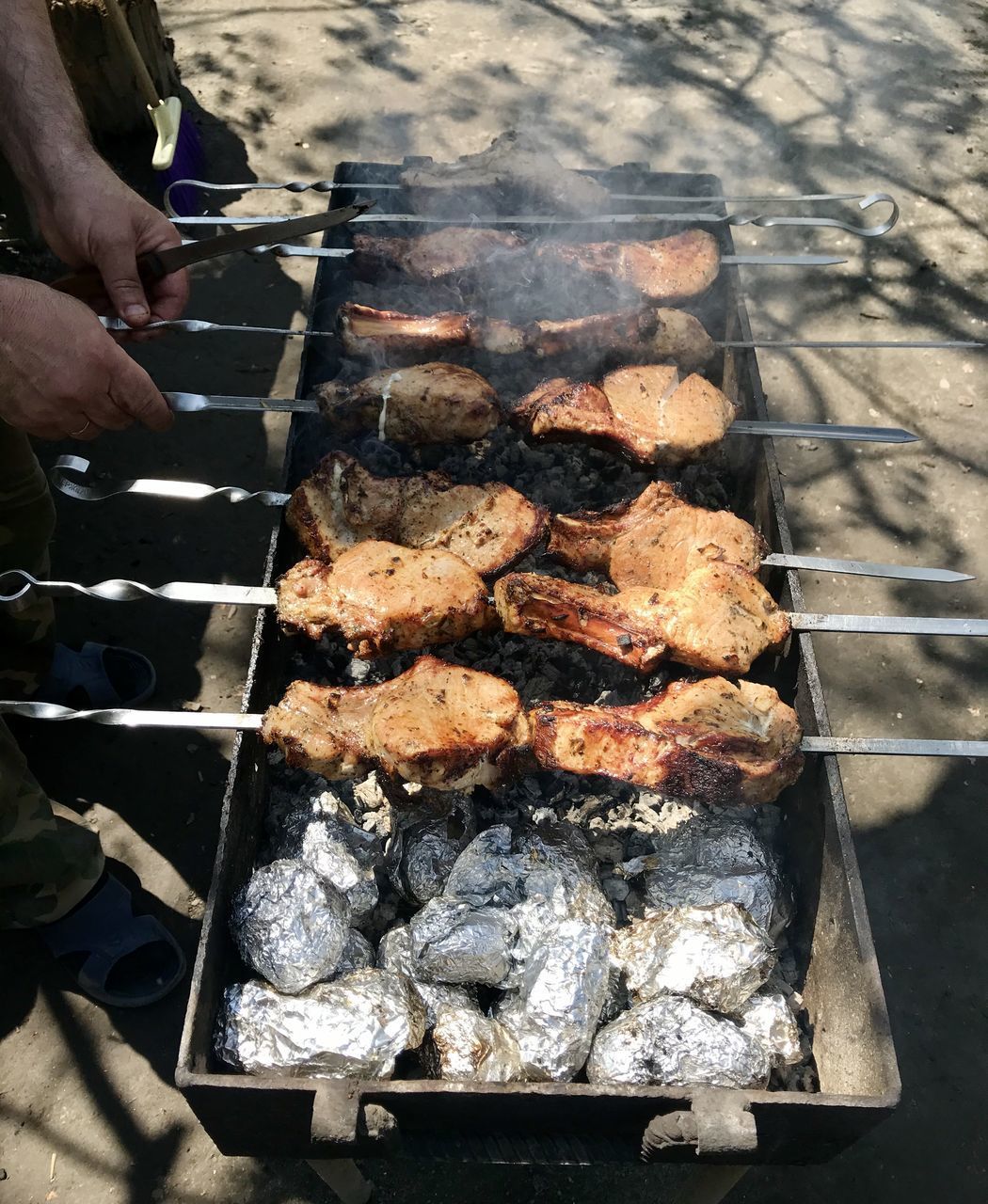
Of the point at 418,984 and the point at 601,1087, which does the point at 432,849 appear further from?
the point at 601,1087

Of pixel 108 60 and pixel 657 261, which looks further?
pixel 108 60

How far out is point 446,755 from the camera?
240 cm

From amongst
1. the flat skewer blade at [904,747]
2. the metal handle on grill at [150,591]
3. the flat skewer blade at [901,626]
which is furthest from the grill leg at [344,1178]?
the flat skewer blade at [901,626]

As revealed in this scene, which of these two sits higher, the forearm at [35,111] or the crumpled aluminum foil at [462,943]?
the forearm at [35,111]

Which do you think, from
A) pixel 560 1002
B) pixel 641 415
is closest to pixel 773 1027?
pixel 560 1002

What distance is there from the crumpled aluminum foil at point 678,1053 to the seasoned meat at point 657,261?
2712 mm

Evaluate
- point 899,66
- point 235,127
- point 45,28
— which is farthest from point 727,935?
point 899,66

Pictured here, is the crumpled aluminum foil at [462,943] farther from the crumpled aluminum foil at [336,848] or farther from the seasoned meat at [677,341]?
the seasoned meat at [677,341]

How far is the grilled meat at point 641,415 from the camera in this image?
10.1ft

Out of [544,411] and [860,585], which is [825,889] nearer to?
[544,411]

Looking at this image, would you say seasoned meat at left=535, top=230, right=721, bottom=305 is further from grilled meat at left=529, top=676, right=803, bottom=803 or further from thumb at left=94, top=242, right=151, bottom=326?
grilled meat at left=529, top=676, right=803, bottom=803

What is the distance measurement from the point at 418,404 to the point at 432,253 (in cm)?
96

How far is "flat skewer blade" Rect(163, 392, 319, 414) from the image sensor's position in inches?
109

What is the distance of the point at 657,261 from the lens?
3.66 metres
